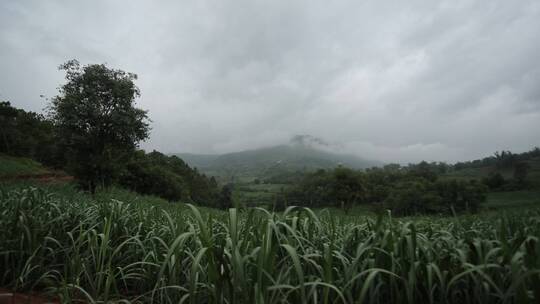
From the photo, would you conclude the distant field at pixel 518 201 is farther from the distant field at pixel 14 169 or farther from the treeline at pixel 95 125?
the distant field at pixel 14 169

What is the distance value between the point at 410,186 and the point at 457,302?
5320 cm

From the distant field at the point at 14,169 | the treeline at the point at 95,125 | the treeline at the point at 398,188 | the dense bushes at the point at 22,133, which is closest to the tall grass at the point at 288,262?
the treeline at the point at 95,125

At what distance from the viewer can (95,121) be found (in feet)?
52.6

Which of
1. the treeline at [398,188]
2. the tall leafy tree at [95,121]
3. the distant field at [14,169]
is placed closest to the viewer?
the tall leafy tree at [95,121]

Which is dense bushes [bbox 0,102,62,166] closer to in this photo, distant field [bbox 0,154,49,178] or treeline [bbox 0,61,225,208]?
distant field [bbox 0,154,49,178]

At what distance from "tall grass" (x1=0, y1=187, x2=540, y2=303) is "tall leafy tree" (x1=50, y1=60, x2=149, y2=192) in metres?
13.6

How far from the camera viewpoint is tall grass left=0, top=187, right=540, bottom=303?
186cm

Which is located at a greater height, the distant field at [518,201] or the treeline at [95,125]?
the treeline at [95,125]

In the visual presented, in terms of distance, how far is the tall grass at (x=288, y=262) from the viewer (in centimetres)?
186

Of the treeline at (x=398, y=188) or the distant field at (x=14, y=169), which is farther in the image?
Answer: the treeline at (x=398, y=188)

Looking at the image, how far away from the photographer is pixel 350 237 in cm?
289

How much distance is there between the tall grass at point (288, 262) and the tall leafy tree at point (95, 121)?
44.6ft

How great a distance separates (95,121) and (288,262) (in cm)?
1664

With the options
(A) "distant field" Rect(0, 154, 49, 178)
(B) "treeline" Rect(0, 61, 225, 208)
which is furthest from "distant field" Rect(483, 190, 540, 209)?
(A) "distant field" Rect(0, 154, 49, 178)
